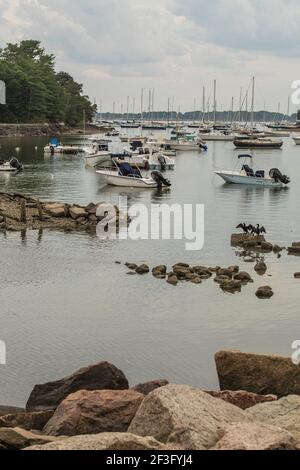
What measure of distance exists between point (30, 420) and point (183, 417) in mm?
3761

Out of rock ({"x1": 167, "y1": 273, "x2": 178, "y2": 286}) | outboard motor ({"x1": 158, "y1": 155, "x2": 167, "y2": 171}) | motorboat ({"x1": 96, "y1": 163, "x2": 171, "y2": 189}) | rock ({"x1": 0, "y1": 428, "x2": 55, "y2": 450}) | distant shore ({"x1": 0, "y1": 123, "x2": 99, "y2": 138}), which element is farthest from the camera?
distant shore ({"x1": 0, "y1": 123, "x2": 99, "y2": 138})

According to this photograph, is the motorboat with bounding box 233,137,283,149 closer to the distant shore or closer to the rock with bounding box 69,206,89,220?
the distant shore

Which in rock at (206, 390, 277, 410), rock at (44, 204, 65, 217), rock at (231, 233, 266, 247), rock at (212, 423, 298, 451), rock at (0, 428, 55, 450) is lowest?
rock at (231, 233, 266, 247)

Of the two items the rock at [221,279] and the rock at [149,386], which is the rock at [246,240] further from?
the rock at [149,386]

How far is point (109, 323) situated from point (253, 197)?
37.1 m

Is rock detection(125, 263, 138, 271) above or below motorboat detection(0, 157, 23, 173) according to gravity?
below

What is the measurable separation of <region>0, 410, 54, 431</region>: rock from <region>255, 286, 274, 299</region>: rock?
1367 centimetres

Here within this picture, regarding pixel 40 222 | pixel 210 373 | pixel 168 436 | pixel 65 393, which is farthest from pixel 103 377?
pixel 40 222

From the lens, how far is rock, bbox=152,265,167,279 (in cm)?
3037

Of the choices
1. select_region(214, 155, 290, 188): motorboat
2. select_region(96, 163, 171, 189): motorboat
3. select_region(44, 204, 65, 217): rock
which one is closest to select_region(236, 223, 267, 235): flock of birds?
select_region(44, 204, 65, 217): rock

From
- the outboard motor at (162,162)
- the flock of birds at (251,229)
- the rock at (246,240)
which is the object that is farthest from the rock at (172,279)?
the outboard motor at (162,162)

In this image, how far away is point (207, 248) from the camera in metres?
36.9

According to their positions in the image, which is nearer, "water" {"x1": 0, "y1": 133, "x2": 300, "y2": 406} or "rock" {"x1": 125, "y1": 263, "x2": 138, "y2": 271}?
"water" {"x1": 0, "y1": 133, "x2": 300, "y2": 406}

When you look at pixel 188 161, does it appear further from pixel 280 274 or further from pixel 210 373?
pixel 210 373
